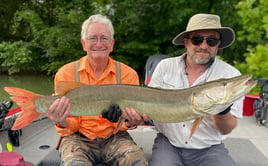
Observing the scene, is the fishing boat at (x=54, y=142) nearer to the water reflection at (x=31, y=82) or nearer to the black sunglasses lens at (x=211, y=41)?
the black sunglasses lens at (x=211, y=41)

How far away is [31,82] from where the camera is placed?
13102mm

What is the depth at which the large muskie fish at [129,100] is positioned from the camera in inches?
85.5

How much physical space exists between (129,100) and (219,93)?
0.68 metres

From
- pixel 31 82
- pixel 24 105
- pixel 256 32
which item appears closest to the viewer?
pixel 24 105

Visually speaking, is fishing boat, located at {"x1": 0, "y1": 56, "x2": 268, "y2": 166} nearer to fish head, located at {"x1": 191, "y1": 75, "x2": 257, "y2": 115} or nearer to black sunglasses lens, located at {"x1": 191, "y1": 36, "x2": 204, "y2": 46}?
fish head, located at {"x1": 191, "y1": 75, "x2": 257, "y2": 115}

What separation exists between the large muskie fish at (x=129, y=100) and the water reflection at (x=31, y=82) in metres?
8.86

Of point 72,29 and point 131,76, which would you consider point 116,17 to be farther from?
point 131,76

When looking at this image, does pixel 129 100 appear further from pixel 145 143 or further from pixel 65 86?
pixel 145 143

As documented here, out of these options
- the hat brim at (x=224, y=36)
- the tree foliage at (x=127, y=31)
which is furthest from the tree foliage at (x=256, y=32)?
the tree foliage at (x=127, y=31)

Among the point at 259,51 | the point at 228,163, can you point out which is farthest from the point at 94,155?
the point at 259,51

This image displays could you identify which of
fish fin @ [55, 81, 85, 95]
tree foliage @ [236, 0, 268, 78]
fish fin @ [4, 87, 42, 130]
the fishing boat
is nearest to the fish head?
fish fin @ [55, 81, 85, 95]

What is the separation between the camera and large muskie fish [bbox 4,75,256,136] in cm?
217

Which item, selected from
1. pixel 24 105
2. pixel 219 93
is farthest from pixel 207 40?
pixel 24 105

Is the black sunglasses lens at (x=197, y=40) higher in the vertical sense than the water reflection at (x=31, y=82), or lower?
higher
